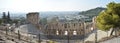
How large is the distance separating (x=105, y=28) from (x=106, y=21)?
63 centimetres

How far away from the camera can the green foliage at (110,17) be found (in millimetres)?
24144

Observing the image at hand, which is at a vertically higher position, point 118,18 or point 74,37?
point 118,18

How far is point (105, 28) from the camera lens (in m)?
24.4

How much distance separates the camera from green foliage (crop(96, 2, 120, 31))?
79.2 ft

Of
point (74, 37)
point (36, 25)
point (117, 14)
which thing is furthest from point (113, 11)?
point (36, 25)

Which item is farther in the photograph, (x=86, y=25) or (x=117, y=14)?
(x=86, y=25)

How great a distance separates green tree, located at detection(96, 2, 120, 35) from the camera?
951 inches

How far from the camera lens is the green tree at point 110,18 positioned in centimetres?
2416

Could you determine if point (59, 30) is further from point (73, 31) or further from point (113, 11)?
point (113, 11)

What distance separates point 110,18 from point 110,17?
87mm

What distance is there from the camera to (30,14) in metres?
47.9

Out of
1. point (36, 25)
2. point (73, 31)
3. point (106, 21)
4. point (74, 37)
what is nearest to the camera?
point (106, 21)

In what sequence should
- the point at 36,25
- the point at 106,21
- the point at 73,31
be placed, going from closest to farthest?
the point at 106,21
the point at 36,25
the point at 73,31

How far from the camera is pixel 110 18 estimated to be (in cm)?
2416
